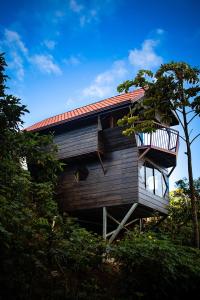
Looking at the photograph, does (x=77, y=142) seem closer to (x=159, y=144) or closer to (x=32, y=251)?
(x=159, y=144)

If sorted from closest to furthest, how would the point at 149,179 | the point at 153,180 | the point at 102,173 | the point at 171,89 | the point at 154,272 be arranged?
the point at 154,272
the point at 171,89
the point at 102,173
the point at 149,179
the point at 153,180

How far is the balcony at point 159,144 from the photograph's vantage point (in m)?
16.3

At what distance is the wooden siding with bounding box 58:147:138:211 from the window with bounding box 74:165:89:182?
0.71 feet

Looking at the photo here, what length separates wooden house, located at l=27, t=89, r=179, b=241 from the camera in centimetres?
1616

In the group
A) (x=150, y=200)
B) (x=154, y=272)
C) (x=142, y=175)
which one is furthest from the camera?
(x=150, y=200)

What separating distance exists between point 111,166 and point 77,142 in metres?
2.52

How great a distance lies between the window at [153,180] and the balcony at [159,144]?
646 millimetres

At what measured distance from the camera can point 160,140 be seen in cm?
1691

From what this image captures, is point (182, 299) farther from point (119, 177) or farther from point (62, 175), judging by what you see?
point (62, 175)

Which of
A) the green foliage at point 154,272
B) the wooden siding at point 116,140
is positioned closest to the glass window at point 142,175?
the wooden siding at point 116,140

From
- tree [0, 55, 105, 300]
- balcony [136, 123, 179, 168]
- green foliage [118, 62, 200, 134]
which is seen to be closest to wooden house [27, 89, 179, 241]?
balcony [136, 123, 179, 168]

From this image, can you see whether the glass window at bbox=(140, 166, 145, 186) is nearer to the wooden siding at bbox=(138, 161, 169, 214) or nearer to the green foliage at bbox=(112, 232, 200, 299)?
the wooden siding at bbox=(138, 161, 169, 214)

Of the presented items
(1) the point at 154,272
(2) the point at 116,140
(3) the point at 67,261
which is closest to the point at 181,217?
(2) the point at 116,140

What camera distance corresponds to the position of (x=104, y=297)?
7457mm
